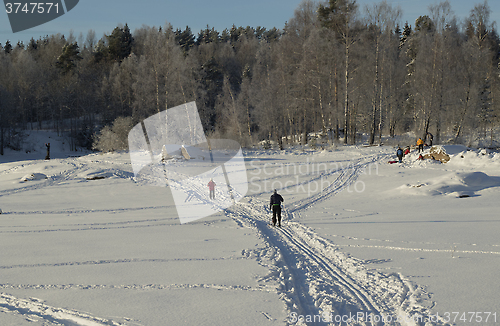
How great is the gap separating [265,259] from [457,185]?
33.6 feet

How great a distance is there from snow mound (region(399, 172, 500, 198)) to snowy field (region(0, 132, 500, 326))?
68 mm

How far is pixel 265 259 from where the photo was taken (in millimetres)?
6855

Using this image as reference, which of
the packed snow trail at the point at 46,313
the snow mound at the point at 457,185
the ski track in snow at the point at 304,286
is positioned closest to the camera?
the packed snow trail at the point at 46,313

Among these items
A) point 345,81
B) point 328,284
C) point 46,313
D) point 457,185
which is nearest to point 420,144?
point 457,185

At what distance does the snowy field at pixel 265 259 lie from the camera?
14.7ft

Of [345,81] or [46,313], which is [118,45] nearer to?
[345,81]

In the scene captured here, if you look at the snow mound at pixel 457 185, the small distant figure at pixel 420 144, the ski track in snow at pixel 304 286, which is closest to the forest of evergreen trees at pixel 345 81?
the small distant figure at pixel 420 144

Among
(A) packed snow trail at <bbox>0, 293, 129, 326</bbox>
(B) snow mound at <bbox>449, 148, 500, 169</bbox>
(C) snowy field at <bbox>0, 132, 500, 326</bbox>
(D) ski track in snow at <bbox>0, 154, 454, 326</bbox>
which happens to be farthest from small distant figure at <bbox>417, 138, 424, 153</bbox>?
(A) packed snow trail at <bbox>0, 293, 129, 326</bbox>

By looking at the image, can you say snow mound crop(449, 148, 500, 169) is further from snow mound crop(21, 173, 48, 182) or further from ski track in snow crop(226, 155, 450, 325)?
snow mound crop(21, 173, 48, 182)

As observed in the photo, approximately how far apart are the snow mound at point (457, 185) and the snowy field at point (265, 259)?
0.07 meters

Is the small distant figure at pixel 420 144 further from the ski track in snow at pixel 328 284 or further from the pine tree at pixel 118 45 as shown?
the pine tree at pixel 118 45

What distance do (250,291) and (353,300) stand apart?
1665mm

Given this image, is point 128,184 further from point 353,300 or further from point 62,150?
point 62,150

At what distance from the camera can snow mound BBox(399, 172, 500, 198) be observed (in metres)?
12.5
